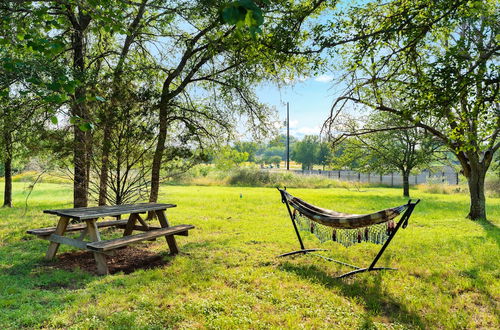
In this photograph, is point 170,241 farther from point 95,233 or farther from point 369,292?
point 369,292

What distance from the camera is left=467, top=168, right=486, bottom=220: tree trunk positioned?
27.9 feet

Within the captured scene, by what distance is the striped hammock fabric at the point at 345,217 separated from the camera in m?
3.46

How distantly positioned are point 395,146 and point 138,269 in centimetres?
1545

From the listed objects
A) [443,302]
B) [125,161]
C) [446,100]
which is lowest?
[443,302]

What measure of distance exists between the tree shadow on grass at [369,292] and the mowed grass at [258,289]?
1cm

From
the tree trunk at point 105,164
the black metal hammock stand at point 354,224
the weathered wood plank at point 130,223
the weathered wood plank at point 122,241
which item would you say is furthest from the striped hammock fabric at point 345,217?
the tree trunk at point 105,164

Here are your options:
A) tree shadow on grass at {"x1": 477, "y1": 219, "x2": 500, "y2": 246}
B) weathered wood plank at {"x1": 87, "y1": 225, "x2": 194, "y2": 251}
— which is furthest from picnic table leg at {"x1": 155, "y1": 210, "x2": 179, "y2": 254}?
tree shadow on grass at {"x1": 477, "y1": 219, "x2": 500, "y2": 246}

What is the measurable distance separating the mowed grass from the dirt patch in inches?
6.9

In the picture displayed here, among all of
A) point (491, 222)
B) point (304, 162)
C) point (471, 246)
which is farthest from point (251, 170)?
point (304, 162)

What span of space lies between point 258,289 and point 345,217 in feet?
4.12

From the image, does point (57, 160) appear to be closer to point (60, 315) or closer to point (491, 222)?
point (60, 315)

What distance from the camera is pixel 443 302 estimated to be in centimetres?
329

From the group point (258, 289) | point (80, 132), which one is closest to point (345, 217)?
point (258, 289)

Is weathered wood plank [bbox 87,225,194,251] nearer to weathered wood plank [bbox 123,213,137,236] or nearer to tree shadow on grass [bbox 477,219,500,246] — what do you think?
Answer: weathered wood plank [bbox 123,213,137,236]
